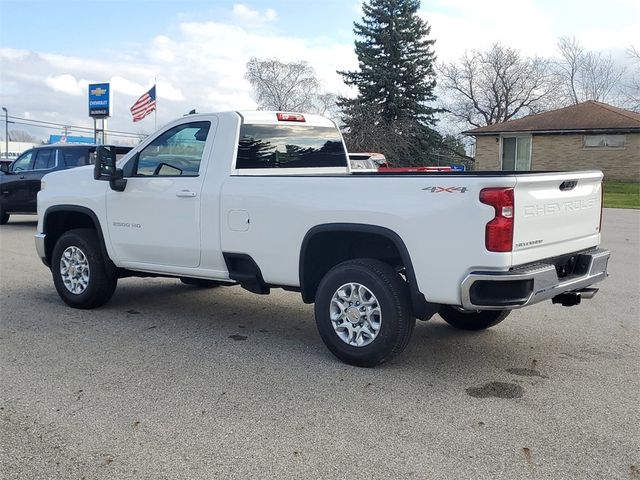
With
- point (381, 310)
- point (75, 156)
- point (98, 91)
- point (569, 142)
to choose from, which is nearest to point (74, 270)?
point (381, 310)

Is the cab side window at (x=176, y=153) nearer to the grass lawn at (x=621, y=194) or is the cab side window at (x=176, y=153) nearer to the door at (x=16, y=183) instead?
the door at (x=16, y=183)

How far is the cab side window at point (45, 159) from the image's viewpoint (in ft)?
49.1

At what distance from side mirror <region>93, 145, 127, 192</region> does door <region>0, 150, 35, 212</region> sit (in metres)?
10.1

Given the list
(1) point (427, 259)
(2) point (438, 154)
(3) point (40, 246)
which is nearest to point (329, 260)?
(1) point (427, 259)

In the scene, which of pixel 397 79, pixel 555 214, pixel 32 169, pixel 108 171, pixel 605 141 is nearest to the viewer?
pixel 555 214

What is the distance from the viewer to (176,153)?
20.3ft

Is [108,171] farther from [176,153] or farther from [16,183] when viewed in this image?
[16,183]

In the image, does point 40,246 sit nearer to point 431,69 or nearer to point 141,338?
point 141,338

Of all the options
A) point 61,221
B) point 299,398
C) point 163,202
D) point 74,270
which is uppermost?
point 163,202

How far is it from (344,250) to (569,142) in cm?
3180

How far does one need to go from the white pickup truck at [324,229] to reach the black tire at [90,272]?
0.05 ft

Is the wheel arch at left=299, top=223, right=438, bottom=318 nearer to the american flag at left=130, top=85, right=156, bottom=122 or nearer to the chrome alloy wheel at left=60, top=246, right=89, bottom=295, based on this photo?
the chrome alloy wheel at left=60, top=246, right=89, bottom=295

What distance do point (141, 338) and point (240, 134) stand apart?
6.72ft

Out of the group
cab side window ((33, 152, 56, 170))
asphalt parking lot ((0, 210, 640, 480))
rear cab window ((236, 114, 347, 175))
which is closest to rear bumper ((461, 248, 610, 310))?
asphalt parking lot ((0, 210, 640, 480))
